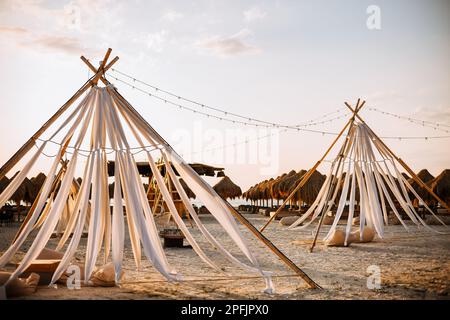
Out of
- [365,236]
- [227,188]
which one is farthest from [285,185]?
[365,236]

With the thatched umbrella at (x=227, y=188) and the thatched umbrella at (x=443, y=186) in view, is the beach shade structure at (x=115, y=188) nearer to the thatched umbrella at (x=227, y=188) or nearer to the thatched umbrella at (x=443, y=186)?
the thatched umbrella at (x=443, y=186)

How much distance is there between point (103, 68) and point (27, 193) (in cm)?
1296

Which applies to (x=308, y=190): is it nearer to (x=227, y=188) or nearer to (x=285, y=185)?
(x=285, y=185)

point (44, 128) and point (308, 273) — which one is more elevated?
point (44, 128)

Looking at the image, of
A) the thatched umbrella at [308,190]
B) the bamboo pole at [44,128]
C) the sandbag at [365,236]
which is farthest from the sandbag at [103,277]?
the thatched umbrella at [308,190]

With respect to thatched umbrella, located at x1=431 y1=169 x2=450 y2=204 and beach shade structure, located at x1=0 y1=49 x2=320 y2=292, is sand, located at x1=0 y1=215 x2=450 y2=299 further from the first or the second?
thatched umbrella, located at x1=431 y1=169 x2=450 y2=204

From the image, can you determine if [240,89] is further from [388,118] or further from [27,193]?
[27,193]

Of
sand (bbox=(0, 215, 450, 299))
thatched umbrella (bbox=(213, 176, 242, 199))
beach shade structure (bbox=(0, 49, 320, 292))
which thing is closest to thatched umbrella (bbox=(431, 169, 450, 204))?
sand (bbox=(0, 215, 450, 299))

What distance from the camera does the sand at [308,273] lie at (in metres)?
4.14

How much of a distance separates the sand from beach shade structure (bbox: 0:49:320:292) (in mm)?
244

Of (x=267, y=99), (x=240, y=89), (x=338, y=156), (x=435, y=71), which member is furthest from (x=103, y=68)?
(x=435, y=71)

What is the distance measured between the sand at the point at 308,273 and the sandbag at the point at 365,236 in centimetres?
25

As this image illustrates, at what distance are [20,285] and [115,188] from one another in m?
1.23

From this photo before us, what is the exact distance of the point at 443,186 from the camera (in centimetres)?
1511
